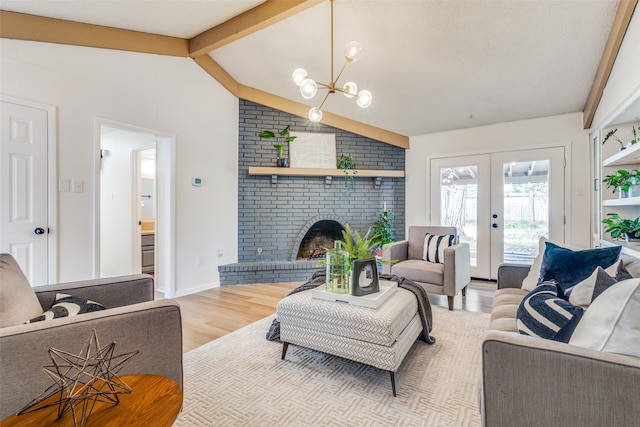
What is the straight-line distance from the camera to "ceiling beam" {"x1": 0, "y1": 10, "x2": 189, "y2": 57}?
224cm

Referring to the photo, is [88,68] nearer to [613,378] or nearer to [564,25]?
[613,378]

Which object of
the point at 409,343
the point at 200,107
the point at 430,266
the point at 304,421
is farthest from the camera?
the point at 200,107

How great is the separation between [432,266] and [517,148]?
2306 millimetres

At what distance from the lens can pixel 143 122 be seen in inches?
125

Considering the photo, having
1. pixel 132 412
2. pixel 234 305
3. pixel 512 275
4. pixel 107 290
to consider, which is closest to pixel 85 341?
pixel 132 412

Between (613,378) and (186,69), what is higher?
(186,69)

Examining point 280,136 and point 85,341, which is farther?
point 280,136

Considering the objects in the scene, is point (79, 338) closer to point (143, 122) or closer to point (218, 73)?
point (143, 122)

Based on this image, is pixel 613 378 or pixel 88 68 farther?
pixel 88 68

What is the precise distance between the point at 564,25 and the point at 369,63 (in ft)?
5.61

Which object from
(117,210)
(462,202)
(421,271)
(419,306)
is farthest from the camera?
(462,202)

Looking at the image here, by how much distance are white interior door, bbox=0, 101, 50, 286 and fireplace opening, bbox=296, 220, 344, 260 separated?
3244 millimetres

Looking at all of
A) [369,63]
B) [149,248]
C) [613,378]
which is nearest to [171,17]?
[369,63]

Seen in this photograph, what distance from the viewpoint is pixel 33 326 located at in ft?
3.51
